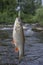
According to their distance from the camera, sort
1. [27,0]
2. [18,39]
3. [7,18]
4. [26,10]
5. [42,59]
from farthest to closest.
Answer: [27,0], [26,10], [7,18], [42,59], [18,39]

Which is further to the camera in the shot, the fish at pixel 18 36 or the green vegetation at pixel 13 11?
the green vegetation at pixel 13 11

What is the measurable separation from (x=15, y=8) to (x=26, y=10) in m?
4.07

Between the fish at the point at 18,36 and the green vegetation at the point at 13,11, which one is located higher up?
the fish at the point at 18,36

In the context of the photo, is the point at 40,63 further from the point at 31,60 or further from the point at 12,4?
the point at 12,4

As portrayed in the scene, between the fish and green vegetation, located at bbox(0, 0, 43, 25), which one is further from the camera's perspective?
green vegetation, located at bbox(0, 0, 43, 25)

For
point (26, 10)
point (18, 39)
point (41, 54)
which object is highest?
point (18, 39)

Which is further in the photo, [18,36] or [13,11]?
[13,11]

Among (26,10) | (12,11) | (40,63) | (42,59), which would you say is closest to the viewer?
(40,63)

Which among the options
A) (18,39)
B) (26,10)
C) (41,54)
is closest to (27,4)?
(26,10)

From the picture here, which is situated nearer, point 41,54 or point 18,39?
point 18,39

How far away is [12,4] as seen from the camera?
5103 centimetres

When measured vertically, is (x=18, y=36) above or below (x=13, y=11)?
above

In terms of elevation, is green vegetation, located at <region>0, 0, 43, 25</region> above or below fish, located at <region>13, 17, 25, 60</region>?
below

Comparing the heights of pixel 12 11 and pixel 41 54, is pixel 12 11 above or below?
below
